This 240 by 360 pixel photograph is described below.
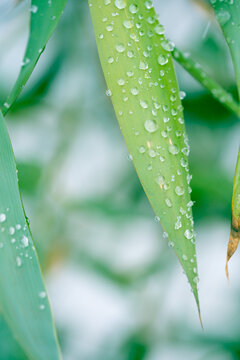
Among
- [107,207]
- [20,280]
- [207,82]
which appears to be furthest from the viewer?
[107,207]

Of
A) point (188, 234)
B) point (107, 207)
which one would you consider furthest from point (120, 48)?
point (107, 207)

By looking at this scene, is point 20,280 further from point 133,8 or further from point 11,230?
point 133,8

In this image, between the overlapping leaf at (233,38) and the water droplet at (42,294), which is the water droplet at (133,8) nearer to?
the overlapping leaf at (233,38)

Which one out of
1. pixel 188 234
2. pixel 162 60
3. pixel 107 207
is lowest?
pixel 107 207

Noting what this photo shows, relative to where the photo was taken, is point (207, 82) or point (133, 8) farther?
point (207, 82)

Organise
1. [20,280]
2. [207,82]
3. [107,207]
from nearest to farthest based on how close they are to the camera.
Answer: [20,280]
[207,82]
[107,207]

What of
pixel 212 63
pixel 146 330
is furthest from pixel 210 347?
pixel 212 63

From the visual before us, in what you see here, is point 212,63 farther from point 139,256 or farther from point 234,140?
point 139,256
